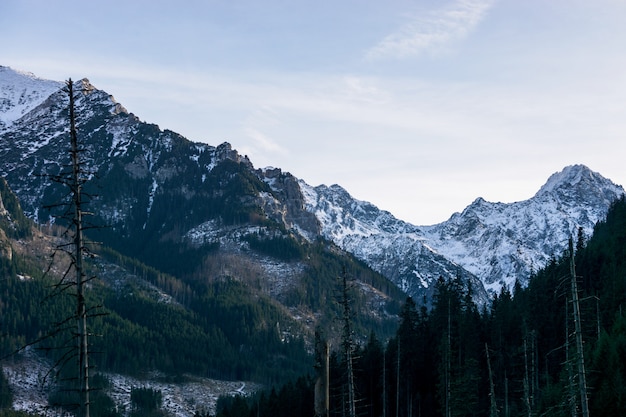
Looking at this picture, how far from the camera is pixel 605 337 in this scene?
62375mm

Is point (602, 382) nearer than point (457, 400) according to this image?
Yes

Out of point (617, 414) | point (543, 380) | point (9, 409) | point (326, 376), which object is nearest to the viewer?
point (326, 376)

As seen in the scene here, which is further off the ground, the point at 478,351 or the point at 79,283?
the point at 478,351

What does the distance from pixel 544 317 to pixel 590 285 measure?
45.0 feet

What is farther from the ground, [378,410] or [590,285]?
[590,285]

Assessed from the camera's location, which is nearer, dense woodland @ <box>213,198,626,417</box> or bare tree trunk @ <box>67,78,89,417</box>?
bare tree trunk @ <box>67,78,89,417</box>

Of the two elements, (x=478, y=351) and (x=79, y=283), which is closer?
(x=79, y=283)

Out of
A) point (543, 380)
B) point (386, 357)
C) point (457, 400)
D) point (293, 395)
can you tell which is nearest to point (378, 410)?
point (386, 357)

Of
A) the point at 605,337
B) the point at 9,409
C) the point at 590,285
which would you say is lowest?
the point at 9,409

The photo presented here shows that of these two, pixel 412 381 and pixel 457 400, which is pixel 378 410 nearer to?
pixel 412 381

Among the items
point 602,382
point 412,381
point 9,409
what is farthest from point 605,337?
point 9,409

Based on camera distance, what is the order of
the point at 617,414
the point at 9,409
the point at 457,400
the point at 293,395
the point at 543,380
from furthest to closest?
the point at 9,409
the point at 293,395
the point at 543,380
the point at 457,400
the point at 617,414

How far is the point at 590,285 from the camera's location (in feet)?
349

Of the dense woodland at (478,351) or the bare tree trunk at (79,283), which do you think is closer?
the bare tree trunk at (79,283)
